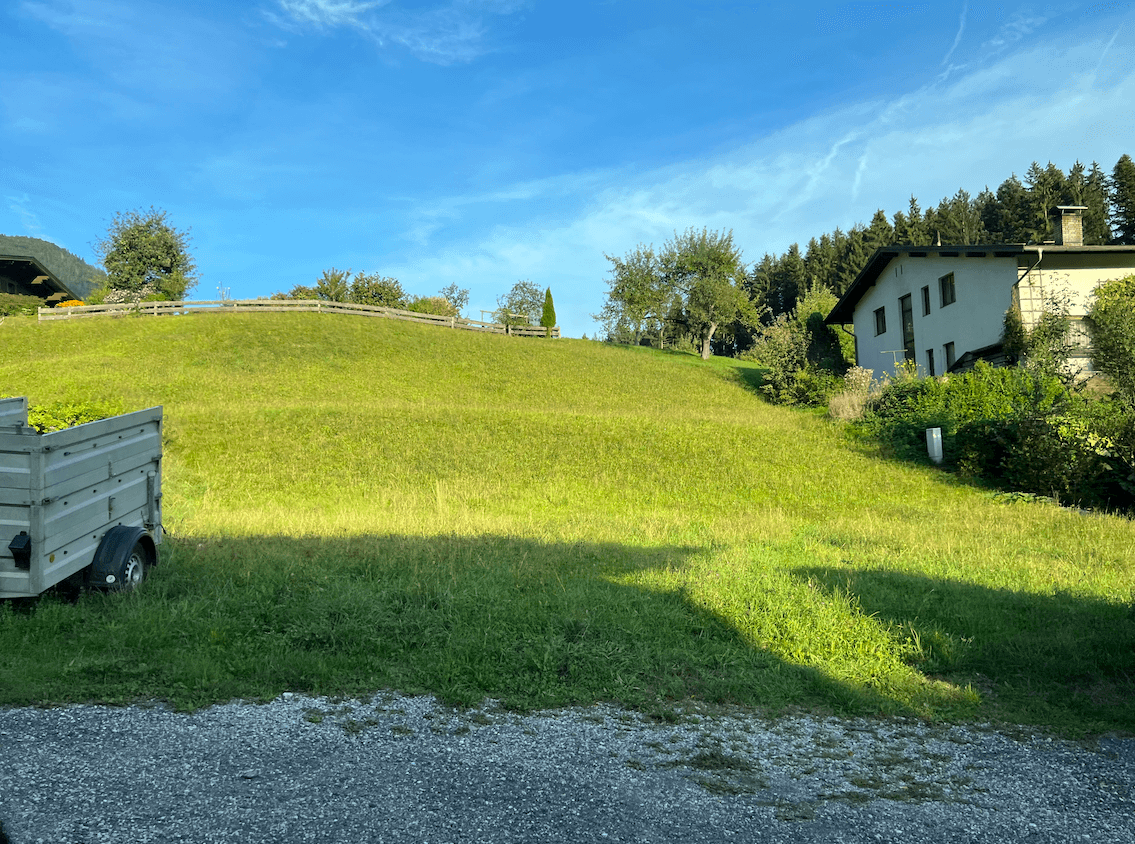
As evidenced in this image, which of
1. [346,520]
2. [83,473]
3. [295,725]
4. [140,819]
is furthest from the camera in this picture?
[346,520]

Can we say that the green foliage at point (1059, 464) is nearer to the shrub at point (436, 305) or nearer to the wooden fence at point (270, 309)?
the wooden fence at point (270, 309)

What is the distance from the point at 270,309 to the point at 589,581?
143 feet

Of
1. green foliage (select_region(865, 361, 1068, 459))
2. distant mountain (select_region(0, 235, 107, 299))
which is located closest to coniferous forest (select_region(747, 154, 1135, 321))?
green foliage (select_region(865, 361, 1068, 459))

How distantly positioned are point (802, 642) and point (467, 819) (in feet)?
13.6

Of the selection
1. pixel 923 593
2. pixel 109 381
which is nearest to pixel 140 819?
pixel 923 593

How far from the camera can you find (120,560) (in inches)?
271

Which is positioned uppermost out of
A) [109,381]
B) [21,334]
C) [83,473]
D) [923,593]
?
[21,334]

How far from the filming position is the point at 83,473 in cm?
663

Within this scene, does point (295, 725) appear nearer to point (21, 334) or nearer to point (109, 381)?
point (109, 381)

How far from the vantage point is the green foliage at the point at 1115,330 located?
63.5 ft

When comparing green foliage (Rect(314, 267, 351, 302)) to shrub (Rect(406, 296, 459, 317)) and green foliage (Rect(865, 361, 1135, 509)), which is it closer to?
shrub (Rect(406, 296, 459, 317))

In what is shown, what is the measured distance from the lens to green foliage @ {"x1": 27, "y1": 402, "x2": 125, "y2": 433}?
14.5 m

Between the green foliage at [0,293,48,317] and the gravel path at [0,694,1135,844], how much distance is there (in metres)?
48.9

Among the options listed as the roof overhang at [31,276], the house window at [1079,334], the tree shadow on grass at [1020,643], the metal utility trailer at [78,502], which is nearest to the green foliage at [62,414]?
the metal utility trailer at [78,502]
